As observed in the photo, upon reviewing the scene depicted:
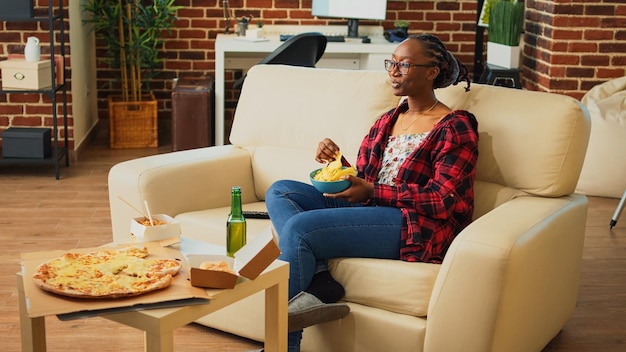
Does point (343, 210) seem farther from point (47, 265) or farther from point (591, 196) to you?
point (591, 196)

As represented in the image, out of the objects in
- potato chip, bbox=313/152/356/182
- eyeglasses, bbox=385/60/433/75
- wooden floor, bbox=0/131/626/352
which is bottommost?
wooden floor, bbox=0/131/626/352

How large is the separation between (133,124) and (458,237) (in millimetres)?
4070

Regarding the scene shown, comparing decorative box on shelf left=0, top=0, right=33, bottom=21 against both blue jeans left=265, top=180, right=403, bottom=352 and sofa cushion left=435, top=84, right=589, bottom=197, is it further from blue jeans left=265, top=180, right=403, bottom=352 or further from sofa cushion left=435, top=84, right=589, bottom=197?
sofa cushion left=435, top=84, right=589, bottom=197

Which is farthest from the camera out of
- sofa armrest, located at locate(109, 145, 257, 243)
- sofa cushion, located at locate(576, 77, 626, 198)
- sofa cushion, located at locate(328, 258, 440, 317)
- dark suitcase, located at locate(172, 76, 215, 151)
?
dark suitcase, located at locate(172, 76, 215, 151)

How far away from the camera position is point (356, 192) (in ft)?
9.30

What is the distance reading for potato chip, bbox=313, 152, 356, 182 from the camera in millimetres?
2854

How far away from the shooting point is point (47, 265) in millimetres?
2221

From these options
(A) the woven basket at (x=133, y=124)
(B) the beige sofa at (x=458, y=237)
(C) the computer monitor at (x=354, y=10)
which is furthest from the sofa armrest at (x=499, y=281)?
(A) the woven basket at (x=133, y=124)

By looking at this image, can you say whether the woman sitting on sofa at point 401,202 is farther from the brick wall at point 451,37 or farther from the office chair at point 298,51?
the brick wall at point 451,37

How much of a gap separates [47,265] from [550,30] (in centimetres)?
399

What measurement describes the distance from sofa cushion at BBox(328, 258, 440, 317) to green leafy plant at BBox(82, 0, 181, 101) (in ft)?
12.3

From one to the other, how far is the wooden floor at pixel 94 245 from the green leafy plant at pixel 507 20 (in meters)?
1.29

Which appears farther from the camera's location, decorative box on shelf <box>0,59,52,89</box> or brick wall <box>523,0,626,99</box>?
brick wall <box>523,0,626,99</box>

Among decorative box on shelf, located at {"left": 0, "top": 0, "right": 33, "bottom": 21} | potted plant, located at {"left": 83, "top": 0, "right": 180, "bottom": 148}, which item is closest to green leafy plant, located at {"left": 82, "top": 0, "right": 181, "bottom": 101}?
potted plant, located at {"left": 83, "top": 0, "right": 180, "bottom": 148}
